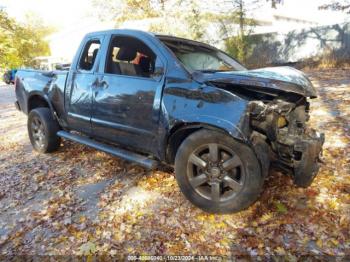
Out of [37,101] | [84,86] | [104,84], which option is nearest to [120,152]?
[104,84]

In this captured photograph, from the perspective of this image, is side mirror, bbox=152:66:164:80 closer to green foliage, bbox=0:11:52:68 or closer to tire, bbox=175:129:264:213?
tire, bbox=175:129:264:213

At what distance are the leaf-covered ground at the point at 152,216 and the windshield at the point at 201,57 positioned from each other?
5.11 feet

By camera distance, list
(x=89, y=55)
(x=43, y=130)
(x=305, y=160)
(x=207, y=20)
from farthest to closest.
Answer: (x=207, y=20), (x=43, y=130), (x=89, y=55), (x=305, y=160)

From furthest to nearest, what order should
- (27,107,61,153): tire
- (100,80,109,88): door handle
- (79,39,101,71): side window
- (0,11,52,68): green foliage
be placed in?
1. (0,11,52,68): green foliage
2. (27,107,61,153): tire
3. (79,39,101,71): side window
4. (100,80,109,88): door handle

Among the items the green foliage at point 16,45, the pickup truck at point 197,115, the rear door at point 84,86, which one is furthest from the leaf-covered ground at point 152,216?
the green foliage at point 16,45

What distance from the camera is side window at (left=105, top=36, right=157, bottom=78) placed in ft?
13.2

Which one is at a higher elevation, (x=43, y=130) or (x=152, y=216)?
(x=43, y=130)

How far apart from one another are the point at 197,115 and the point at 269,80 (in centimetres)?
79

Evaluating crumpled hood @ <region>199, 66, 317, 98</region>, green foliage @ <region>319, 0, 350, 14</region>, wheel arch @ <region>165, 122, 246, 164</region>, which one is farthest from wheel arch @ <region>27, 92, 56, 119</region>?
green foliage @ <region>319, 0, 350, 14</region>

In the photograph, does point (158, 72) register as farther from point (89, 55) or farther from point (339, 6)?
point (339, 6)

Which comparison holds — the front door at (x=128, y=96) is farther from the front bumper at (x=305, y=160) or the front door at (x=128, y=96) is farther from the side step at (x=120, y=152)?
the front bumper at (x=305, y=160)

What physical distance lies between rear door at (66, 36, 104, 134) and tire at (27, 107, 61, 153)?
0.60 meters

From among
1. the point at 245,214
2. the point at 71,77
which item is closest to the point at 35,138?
the point at 71,77

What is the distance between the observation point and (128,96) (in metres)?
3.91
